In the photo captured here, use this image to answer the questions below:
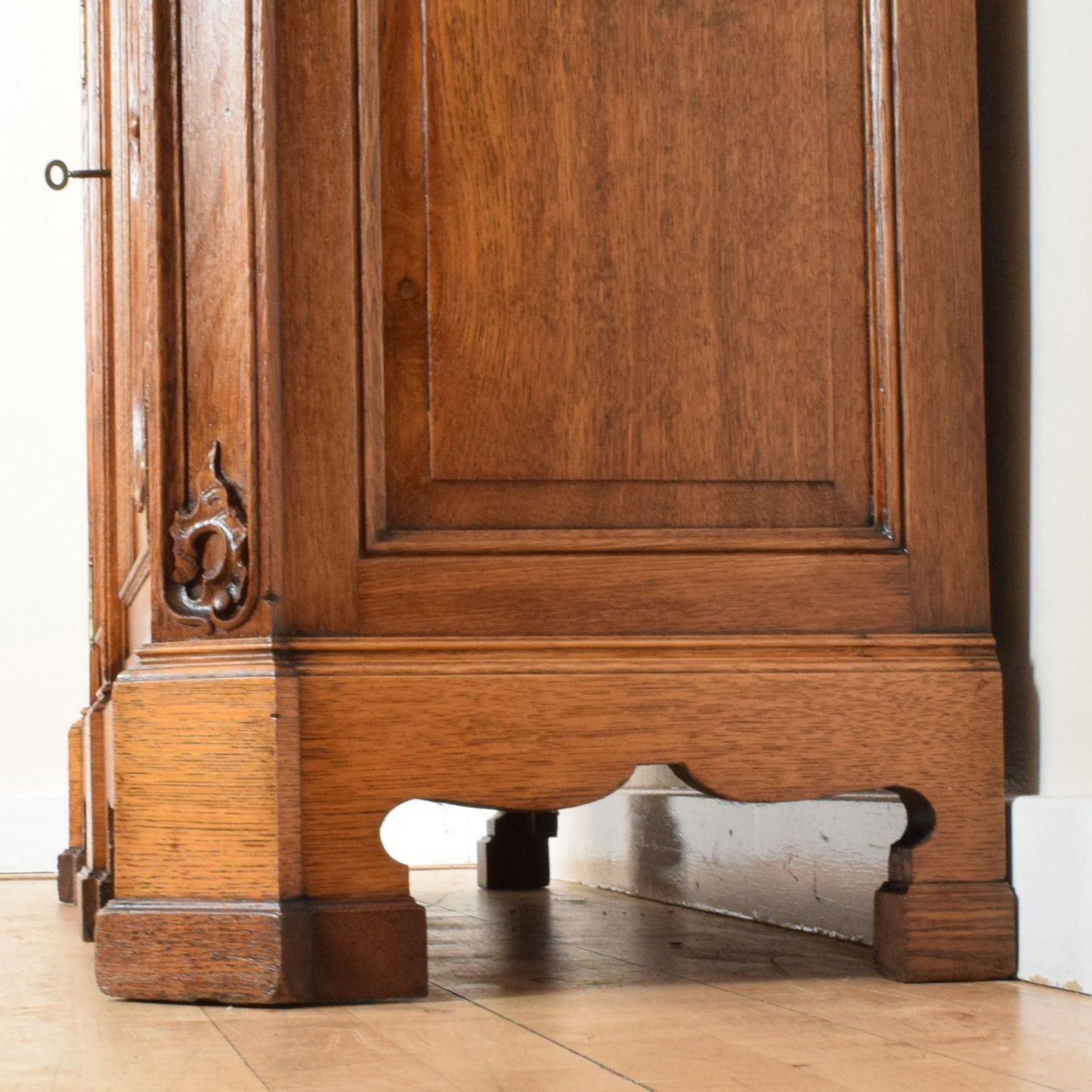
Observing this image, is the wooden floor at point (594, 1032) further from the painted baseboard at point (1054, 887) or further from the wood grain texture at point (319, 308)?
the wood grain texture at point (319, 308)

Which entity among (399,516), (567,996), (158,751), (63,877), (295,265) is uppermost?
(295,265)

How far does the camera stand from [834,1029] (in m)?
0.92

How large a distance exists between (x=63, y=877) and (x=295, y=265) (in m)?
1.25

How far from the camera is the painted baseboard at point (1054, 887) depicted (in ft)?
3.47

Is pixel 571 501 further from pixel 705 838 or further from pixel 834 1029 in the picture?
pixel 705 838

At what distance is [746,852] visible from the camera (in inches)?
59.8

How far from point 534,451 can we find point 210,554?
0.23 metres

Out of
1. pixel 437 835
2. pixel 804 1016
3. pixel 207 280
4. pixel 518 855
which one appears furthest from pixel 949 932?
pixel 437 835

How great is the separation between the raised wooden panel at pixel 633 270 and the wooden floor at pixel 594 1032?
30cm

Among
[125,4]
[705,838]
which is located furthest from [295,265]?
[705,838]

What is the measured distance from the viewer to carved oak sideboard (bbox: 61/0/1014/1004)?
105cm

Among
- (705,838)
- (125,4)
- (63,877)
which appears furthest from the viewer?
(63,877)

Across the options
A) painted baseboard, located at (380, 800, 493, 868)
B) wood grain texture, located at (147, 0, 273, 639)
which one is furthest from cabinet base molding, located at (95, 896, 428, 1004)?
painted baseboard, located at (380, 800, 493, 868)

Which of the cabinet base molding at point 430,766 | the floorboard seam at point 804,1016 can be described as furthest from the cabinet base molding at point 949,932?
the floorboard seam at point 804,1016
